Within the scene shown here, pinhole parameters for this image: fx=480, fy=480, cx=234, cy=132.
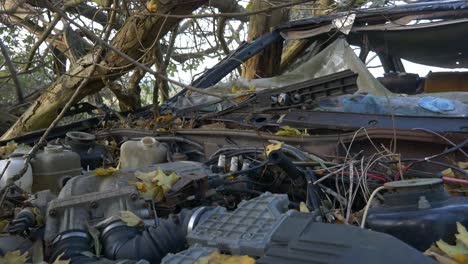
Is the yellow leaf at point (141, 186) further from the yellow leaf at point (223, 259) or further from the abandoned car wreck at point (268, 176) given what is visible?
the yellow leaf at point (223, 259)

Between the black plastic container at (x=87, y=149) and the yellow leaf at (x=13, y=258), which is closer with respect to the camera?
the yellow leaf at (x=13, y=258)

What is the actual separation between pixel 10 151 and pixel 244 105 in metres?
1.62

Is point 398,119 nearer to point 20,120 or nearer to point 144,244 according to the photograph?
point 144,244

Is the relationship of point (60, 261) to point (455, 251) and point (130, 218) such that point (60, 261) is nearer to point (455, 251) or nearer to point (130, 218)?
point (130, 218)

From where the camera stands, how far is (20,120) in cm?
422

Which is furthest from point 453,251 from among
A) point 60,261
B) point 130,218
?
point 60,261

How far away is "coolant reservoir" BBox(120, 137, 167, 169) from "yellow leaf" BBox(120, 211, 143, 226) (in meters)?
1.07

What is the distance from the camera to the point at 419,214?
1.47 m

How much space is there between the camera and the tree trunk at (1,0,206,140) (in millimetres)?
Result: 3327

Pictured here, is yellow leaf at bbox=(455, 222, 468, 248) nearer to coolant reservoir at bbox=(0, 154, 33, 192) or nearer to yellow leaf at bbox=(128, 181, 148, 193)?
yellow leaf at bbox=(128, 181, 148, 193)

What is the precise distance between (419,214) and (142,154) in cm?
176

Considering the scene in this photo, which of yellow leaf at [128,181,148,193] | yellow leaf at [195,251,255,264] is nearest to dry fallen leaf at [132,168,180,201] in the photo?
yellow leaf at [128,181,148,193]

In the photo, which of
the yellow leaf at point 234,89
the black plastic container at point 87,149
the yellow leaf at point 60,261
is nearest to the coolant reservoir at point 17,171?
the black plastic container at point 87,149

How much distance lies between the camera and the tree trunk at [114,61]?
10.9 feet
